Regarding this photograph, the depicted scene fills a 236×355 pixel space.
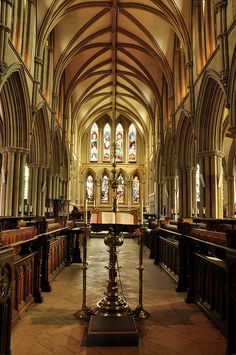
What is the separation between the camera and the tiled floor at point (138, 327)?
317 cm

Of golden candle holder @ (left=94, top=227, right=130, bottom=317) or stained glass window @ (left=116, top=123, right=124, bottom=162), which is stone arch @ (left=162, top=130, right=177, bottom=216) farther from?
golden candle holder @ (left=94, top=227, right=130, bottom=317)

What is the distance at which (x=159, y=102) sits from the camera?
20062 mm

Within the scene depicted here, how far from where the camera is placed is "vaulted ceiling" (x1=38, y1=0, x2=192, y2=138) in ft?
43.4

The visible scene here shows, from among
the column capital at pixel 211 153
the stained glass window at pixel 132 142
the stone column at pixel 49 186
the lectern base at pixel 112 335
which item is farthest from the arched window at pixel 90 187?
the lectern base at pixel 112 335

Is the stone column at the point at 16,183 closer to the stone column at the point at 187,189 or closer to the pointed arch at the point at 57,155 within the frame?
the pointed arch at the point at 57,155

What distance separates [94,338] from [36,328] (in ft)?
2.76

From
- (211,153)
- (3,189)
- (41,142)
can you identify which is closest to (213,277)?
(211,153)

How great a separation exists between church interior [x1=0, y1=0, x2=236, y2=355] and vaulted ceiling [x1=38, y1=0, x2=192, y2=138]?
7cm

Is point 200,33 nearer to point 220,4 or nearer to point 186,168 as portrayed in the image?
point 220,4

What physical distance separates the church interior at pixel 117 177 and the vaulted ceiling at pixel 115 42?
0.24ft

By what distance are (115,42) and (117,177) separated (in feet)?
26.1

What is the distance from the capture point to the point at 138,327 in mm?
3785

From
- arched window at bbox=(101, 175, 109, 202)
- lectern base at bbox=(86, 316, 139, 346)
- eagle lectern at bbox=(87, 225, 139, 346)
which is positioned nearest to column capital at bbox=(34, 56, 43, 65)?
eagle lectern at bbox=(87, 225, 139, 346)

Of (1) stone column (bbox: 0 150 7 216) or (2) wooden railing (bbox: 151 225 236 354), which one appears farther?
(1) stone column (bbox: 0 150 7 216)
